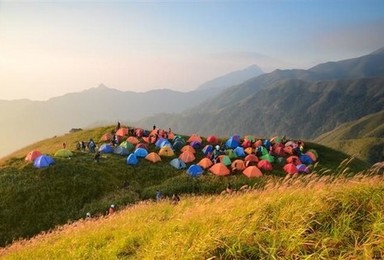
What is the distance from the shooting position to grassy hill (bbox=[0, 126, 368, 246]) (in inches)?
1286

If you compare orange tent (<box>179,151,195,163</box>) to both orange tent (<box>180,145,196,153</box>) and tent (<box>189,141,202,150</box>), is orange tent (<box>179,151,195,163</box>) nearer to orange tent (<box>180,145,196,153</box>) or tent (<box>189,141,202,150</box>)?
orange tent (<box>180,145,196,153</box>)

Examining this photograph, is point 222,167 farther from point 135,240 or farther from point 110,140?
point 135,240

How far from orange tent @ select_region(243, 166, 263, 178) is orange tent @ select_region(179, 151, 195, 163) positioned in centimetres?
806

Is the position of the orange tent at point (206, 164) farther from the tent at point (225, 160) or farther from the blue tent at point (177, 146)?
the blue tent at point (177, 146)

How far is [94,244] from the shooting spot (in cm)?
1017

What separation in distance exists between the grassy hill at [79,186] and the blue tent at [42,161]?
0.52 m

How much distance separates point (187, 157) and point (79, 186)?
14789mm

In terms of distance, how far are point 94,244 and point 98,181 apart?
30592 mm

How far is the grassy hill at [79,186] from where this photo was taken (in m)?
32.7

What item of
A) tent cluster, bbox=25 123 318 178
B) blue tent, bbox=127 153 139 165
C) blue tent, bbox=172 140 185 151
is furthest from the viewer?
blue tent, bbox=172 140 185 151

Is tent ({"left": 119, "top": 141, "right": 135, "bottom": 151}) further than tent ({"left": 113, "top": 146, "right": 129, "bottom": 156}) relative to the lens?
Yes

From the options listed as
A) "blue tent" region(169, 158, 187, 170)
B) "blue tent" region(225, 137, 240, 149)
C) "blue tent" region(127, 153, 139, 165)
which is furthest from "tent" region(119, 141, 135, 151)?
"blue tent" region(225, 137, 240, 149)

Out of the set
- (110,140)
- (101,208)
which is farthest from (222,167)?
(110,140)

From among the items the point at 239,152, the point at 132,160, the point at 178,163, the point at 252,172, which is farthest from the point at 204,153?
the point at 132,160
